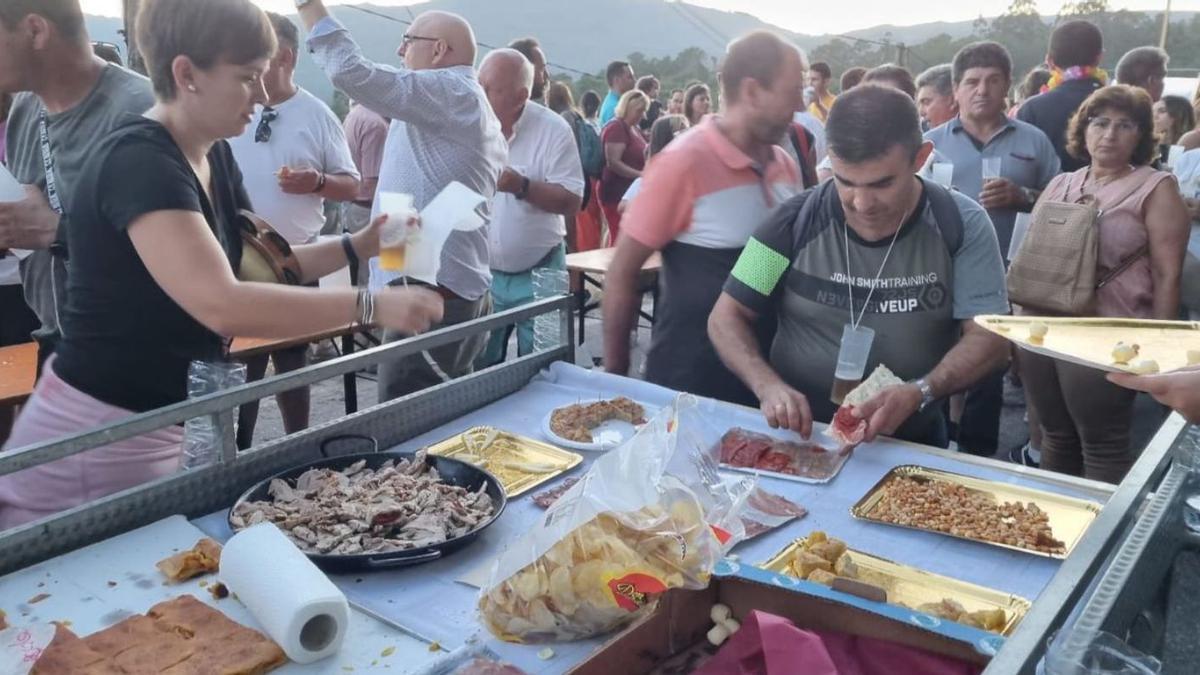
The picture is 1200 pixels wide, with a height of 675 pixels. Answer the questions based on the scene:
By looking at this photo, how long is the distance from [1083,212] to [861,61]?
22.3m

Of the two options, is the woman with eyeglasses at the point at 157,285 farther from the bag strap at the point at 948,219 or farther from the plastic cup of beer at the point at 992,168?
the plastic cup of beer at the point at 992,168

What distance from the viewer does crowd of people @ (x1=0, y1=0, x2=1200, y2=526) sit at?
5.89 feet

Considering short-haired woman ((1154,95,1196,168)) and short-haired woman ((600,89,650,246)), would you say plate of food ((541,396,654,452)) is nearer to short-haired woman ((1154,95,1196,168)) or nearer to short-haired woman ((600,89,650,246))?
short-haired woman ((1154,95,1196,168))

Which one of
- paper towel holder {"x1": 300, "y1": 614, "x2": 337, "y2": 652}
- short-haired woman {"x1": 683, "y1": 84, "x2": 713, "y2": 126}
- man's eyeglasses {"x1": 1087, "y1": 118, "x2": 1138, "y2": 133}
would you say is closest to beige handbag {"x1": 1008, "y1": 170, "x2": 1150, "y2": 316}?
man's eyeglasses {"x1": 1087, "y1": 118, "x2": 1138, "y2": 133}

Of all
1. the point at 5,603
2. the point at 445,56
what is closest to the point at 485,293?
the point at 445,56

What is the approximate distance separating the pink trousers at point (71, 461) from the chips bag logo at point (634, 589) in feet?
3.50

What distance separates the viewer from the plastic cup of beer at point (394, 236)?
7.41ft

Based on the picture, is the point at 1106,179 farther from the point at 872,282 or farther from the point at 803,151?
the point at 872,282

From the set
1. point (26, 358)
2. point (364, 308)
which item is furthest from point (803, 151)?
point (26, 358)

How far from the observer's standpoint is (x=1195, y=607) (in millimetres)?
1353

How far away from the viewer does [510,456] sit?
2145 millimetres

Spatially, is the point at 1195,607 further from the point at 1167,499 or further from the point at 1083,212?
the point at 1083,212

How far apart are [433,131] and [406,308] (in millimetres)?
1646

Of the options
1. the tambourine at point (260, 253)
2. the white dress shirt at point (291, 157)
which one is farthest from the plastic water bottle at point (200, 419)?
the white dress shirt at point (291, 157)
